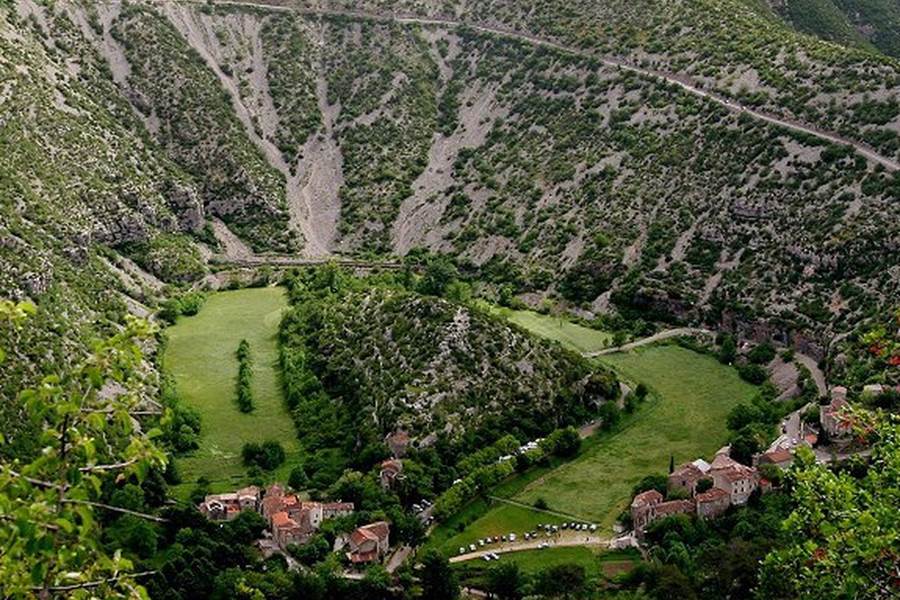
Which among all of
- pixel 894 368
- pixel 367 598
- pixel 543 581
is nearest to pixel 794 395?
pixel 894 368

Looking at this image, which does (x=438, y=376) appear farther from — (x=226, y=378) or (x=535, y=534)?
(x=226, y=378)

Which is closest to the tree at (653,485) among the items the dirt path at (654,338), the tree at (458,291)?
the dirt path at (654,338)

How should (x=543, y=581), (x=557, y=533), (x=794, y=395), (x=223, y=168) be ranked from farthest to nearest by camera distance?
(x=223, y=168), (x=794, y=395), (x=557, y=533), (x=543, y=581)

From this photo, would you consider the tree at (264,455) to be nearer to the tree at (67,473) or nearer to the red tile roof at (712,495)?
the red tile roof at (712,495)

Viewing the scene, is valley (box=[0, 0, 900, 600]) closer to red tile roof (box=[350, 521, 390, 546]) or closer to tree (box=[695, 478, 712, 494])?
tree (box=[695, 478, 712, 494])

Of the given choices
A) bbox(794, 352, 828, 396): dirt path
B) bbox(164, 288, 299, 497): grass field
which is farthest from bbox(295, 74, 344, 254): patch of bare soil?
bbox(794, 352, 828, 396): dirt path

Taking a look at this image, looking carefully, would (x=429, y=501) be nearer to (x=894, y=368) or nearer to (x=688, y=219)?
(x=894, y=368)

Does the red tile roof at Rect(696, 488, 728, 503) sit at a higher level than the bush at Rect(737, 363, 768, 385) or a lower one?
higher
